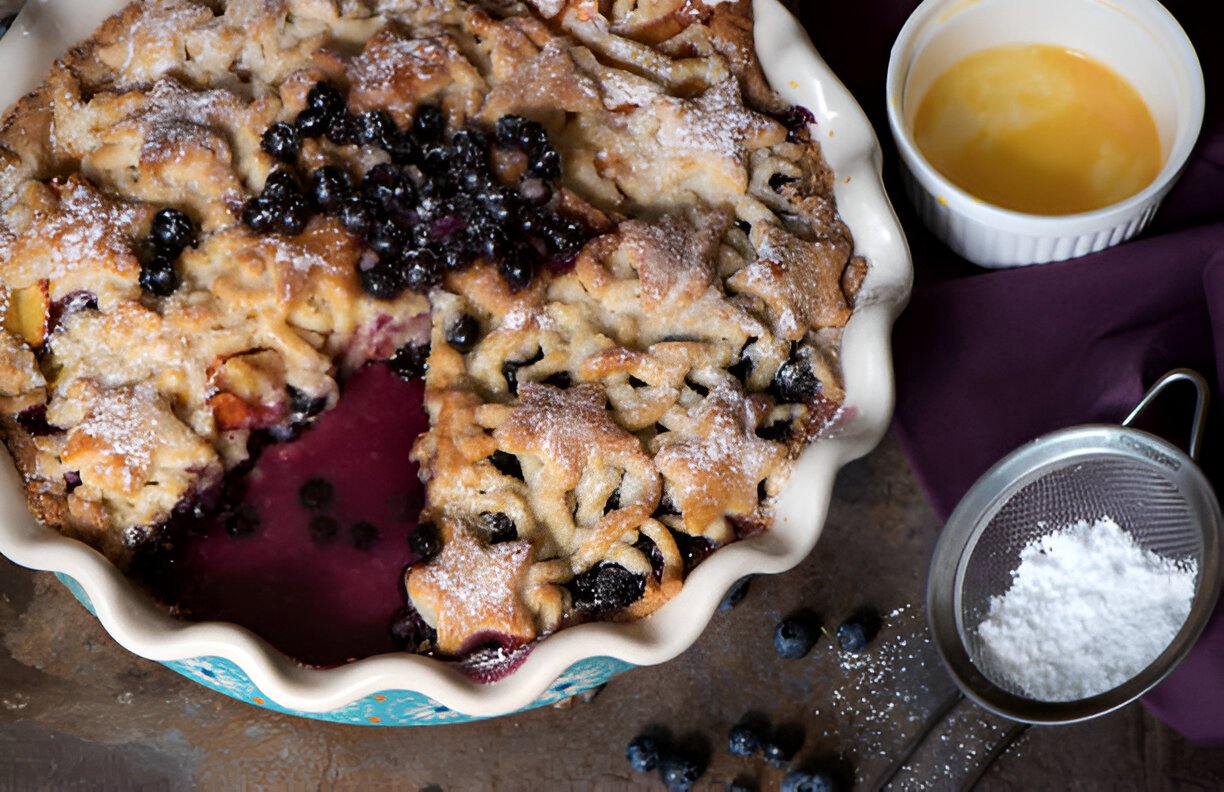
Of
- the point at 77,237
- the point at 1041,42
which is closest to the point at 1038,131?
the point at 1041,42

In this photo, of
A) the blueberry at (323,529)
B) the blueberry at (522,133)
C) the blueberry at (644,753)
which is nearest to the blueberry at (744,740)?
the blueberry at (644,753)

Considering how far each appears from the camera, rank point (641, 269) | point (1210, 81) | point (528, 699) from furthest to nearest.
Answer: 1. point (1210, 81)
2. point (641, 269)
3. point (528, 699)

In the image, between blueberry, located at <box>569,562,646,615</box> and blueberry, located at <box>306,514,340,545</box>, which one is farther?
blueberry, located at <box>306,514,340,545</box>

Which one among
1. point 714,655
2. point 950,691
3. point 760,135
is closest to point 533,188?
point 760,135

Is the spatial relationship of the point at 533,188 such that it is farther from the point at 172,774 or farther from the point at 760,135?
the point at 172,774

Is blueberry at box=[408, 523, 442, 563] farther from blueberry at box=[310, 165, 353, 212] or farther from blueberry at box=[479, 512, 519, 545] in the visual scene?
blueberry at box=[310, 165, 353, 212]

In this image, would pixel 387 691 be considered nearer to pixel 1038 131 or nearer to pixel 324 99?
pixel 324 99

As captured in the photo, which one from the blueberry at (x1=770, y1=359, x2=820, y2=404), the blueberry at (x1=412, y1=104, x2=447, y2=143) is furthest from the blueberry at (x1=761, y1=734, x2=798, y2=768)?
the blueberry at (x1=412, y1=104, x2=447, y2=143)
